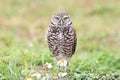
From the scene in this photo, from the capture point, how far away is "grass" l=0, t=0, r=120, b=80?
21.2 ft

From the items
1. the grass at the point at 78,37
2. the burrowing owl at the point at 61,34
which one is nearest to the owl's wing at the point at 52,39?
the burrowing owl at the point at 61,34

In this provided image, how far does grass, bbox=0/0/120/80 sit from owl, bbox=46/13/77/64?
0.33 m

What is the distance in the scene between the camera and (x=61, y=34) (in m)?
6.40

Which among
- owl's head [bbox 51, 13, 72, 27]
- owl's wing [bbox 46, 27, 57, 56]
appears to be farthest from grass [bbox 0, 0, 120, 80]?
owl's head [bbox 51, 13, 72, 27]

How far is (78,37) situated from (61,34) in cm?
141

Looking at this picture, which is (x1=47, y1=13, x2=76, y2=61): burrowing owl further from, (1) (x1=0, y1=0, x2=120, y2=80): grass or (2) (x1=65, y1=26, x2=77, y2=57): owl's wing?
(1) (x1=0, y1=0, x2=120, y2=80): grass

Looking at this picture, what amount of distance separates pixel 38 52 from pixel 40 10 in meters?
Result: 7.66

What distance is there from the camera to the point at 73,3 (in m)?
15.9

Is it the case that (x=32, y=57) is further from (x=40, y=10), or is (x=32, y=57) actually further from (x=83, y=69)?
(x=40, y=10)

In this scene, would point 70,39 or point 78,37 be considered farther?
point 78,37

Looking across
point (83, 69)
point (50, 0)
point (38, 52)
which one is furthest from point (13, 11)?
point (83, 69)

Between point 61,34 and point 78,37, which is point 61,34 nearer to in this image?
point 61,34

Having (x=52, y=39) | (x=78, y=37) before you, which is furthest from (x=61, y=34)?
(x=78, y=37)

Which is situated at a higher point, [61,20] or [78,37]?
[61,20]
